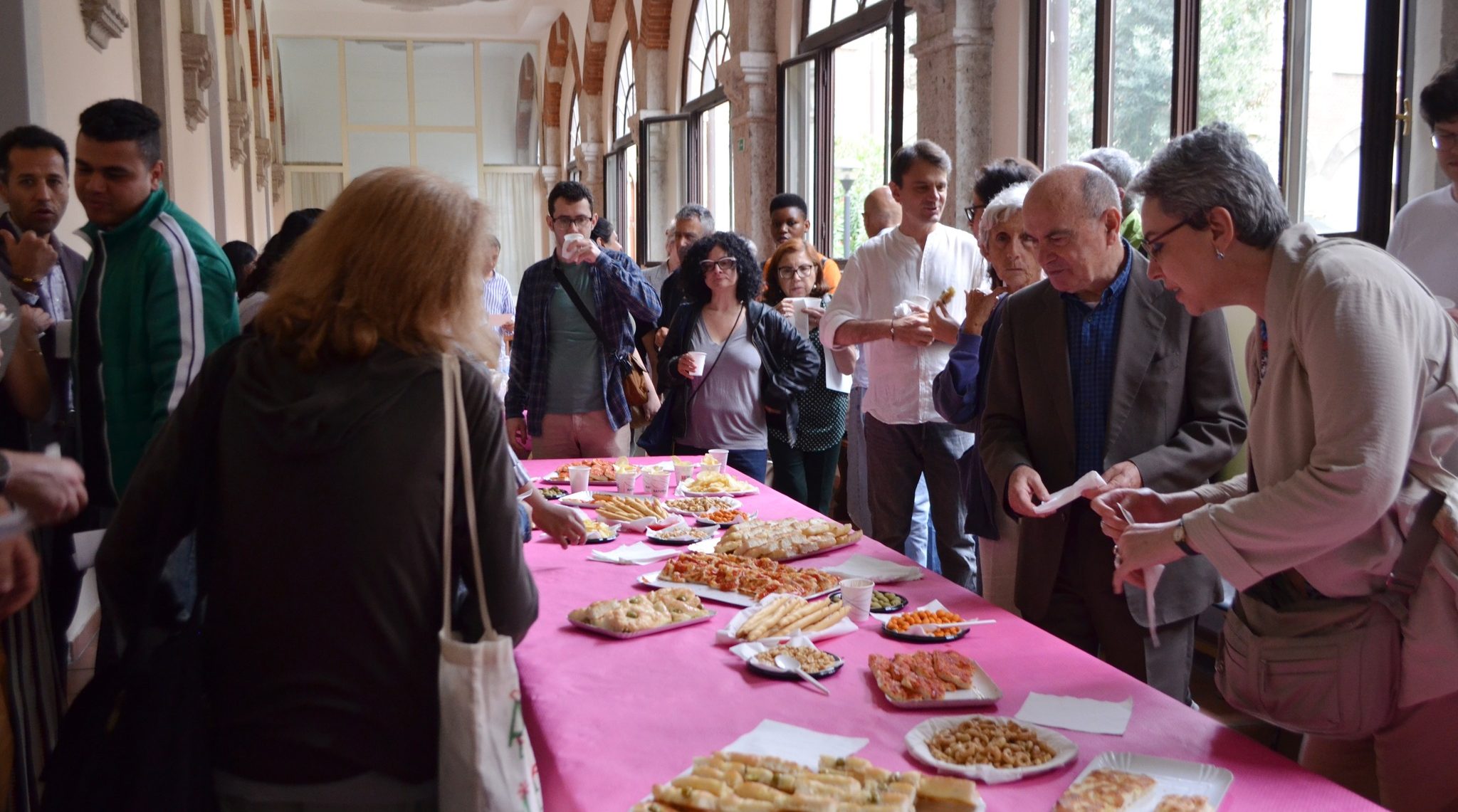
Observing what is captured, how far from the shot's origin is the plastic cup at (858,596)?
7.73 ft

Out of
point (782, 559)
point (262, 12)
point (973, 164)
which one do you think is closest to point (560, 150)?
point (262, 12)

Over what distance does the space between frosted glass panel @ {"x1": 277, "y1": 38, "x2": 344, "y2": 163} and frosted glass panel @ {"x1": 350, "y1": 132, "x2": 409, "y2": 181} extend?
0.96ft

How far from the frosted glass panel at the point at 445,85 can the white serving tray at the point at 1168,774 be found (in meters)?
20.9

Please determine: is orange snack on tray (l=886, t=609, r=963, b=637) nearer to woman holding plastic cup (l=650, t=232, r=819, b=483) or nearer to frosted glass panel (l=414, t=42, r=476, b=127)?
woman holding plastic cup (l=650, t=232, r=819, b=483)

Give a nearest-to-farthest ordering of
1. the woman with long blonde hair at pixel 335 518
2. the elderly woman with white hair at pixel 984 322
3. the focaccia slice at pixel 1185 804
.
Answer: the focaccia slice at pixel 1185 804 → the woman with long blonde hair at pixel 335 518 → the elderly woman with white hair at pixel 984 322

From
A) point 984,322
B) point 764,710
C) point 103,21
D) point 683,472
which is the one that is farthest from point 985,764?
point 103,21

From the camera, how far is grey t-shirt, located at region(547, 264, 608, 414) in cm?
484

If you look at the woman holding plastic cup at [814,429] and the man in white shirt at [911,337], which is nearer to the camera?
the man in white shirt at [911,337]

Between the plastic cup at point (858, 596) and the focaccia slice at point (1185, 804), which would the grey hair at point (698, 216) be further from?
the focaccia slice at point (1185, 804)

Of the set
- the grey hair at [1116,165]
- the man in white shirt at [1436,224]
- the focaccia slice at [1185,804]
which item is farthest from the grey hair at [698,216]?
the focaccia slice at [1185,804]

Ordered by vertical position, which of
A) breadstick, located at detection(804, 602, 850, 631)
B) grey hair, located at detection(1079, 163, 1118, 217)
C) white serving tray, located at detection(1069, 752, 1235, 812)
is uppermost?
grey hair, located at detection(1079, 163, 1118, 217)

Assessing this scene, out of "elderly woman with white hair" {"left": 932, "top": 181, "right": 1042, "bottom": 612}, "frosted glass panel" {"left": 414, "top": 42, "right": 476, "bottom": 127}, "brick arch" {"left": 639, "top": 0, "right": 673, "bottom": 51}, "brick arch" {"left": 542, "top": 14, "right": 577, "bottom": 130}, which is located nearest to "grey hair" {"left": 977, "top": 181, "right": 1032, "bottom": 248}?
"elderly woman with white hair" {"left": 932, "top": 181, "right": 1042, "bottom": 612}

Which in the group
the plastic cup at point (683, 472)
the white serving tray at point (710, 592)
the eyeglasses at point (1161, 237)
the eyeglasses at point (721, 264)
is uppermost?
the eyeglasses at point (721, 264)

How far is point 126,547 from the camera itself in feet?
5.32
